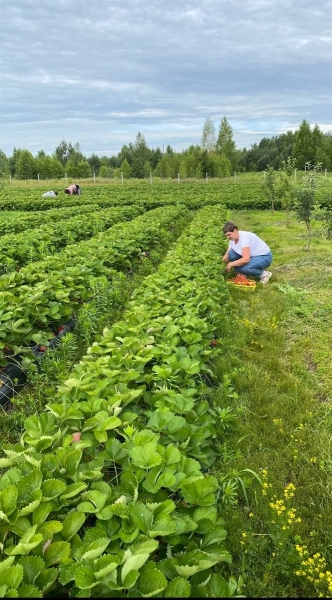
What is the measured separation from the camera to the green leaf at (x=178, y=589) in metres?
1.35

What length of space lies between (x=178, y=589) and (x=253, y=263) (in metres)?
6.48

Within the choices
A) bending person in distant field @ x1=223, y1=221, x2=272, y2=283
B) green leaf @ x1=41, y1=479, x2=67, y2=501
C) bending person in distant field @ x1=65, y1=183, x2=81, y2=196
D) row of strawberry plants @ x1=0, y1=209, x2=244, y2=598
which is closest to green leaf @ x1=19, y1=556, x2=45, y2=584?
row of strawberry plants @ x1=0, y1=209, x2=244, y2=598

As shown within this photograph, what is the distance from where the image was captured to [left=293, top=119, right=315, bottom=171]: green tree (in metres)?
50.1

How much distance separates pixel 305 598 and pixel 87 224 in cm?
1044

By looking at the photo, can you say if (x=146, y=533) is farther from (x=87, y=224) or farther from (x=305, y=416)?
(x=87, y=224)

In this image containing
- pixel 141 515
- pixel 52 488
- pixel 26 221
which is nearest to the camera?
pixel 141 515

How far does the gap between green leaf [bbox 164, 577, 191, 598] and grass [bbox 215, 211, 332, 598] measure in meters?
1.06

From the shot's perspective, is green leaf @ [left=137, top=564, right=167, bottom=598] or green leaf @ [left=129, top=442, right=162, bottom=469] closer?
green leaf @ [left=137, top=564, right=167, bottom=598]

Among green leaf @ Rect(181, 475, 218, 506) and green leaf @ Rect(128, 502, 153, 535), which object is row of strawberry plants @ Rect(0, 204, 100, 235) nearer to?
green leaf @ Rect(181, 475, 218, 506)

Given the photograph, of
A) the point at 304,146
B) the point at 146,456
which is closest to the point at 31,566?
the point at 146,456

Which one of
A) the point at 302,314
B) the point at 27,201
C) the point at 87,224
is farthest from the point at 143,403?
the point at 27,201

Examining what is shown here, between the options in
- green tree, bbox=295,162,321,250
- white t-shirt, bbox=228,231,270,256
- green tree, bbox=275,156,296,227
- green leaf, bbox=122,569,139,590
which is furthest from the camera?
green tree, bbox=275,156,296,227

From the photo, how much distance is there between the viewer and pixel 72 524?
164cm

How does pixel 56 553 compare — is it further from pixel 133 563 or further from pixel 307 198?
pixel 307 198
